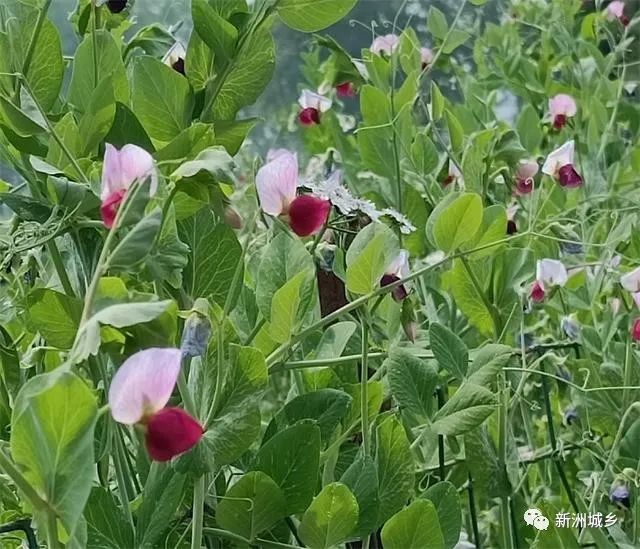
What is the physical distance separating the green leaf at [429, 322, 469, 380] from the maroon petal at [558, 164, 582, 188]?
219mm

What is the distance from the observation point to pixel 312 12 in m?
0.46

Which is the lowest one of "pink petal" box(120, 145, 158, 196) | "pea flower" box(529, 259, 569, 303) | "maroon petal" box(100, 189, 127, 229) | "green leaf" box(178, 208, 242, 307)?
"pea flower" box(529, 259, 569, 303)

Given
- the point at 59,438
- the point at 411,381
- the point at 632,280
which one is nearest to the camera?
the point at 59,438

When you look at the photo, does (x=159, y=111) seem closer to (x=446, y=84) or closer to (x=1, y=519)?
(x=1, y=519)

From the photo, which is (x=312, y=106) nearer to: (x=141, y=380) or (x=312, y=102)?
(x=312, y=102)

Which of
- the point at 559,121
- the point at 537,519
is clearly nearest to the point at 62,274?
the point at 537,519

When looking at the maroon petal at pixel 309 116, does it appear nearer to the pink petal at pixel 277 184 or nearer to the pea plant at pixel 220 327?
the pea plant at pixel 220 327

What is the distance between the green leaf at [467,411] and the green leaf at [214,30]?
0.20 meters

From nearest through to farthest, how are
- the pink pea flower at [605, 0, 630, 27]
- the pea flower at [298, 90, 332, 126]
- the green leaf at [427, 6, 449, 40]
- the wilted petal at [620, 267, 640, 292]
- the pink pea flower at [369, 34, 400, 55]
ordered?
the wilted petal at [620, 267, 640, 292] < the pea flower at [298, 90, 332, 126] < the pink pea flower at [369, 34, 400, 55] < the green leaf at [427, 6, 449, 40] < the pink pea flower at [605, 0, 630, 27]

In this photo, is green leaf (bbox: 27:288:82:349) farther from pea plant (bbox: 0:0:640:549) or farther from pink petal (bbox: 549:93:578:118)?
pink petal (bbox: 549:93:578:118)

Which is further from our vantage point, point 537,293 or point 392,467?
point 537,293

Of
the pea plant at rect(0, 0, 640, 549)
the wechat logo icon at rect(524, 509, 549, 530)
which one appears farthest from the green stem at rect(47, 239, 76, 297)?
the wechat logo icon at rect(524, 509, 549, 530)

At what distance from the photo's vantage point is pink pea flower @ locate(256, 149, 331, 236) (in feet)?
1.31

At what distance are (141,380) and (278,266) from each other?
18 cm
